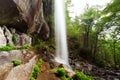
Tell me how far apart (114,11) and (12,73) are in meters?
12.9

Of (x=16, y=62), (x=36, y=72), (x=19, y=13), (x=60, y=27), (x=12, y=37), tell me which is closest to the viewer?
(x=16, y=62)

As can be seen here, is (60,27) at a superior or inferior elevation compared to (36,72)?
superior

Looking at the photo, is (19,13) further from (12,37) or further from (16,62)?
(16,62)

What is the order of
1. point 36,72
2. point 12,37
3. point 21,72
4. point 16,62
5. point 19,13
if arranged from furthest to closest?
point 12,37
point 19,13
point 36,72
point 16,62
point 21,72

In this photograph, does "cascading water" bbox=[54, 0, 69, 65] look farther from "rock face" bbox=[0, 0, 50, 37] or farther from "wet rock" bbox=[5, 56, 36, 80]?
"wet rock" bbox=[5, 56, 36, 80]

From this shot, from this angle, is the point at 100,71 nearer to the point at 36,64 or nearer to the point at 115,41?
the point at 115,41

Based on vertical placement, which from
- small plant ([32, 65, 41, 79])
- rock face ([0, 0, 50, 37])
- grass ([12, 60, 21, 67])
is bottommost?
small plant ([32, 65, 41, 79])

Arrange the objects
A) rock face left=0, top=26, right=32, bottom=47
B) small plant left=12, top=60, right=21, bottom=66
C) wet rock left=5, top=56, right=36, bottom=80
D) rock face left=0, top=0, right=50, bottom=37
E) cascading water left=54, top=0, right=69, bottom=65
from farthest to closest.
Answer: cascading water left=54, top=0, right=69, bottom=65 → rock face left=0, top=26, right=32, bottom=47 → rock face left=0, top=0, right=50, bottom=37 → small plant left=12, top=60, right=21, bottom=66 → wet rock left=5, top=56, right=36, bottom=80

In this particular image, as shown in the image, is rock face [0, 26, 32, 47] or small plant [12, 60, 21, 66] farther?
rock face [0, 26, 32, 47]

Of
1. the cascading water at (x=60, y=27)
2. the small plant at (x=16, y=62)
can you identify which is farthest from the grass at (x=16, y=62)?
the cascading water at (x=60, y=27)

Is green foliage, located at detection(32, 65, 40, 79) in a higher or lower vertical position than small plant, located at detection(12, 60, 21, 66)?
lower

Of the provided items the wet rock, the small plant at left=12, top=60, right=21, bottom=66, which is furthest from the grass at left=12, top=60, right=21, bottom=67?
the wet rock

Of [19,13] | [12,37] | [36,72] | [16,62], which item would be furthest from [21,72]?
[12,37]

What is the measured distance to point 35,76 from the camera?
934 centimetres
